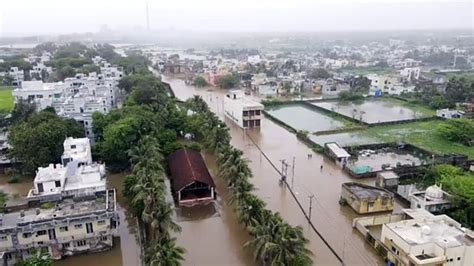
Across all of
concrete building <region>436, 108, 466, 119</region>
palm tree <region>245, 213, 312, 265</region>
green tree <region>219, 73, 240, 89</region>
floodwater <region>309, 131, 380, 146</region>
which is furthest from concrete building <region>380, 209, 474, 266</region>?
green tree <region>219, 73, 240, 89</region>

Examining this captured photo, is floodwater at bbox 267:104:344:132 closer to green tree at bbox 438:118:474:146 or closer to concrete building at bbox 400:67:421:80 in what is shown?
green tree at bbox 438:118:474:146

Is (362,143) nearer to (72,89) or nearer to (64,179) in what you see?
(64,179)

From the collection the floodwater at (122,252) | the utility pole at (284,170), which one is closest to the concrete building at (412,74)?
the utility pole at (284,170)

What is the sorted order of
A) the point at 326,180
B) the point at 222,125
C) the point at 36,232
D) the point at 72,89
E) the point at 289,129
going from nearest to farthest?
the point at 36,232 → the point at 326,180 → the point at 222,125 → the point at 289,129 → the point at 72,89

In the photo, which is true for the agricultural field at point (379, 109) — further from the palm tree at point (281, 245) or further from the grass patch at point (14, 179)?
the grass patch at point (14, 179)

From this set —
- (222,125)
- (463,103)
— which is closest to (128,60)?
(222,125)

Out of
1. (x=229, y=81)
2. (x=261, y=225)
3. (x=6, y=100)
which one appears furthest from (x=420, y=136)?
(x=6, y=100)
